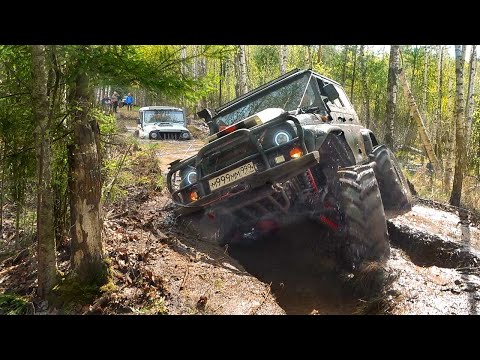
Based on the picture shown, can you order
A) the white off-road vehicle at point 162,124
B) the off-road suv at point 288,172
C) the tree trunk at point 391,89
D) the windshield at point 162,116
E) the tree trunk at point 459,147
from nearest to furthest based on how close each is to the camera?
the off-road suv at point 288,172, the tree trunk at point 459,147, the tree trunk at point 391,89, the white off-road vehicle at point 162,124, the windshield at point 162,116

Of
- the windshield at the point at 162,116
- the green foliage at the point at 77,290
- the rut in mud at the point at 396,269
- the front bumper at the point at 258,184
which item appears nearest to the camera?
Answer: the green foliage at the point at 77,290

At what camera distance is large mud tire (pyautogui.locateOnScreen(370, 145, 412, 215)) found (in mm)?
A: 6801

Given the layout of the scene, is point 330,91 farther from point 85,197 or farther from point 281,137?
point 85,197

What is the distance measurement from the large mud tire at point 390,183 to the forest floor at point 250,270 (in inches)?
9.6

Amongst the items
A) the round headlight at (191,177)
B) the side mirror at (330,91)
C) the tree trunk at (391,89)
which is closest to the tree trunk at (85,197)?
the round headlight at (191,177)

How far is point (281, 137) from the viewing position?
453 cm

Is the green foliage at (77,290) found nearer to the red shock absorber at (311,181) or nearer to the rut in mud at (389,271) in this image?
the rut in mud at (389,271)

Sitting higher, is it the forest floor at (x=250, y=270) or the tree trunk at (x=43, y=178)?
the tree trunk at (x=43, y=178)

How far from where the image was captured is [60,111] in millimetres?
3580

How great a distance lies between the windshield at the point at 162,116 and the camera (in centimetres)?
1571

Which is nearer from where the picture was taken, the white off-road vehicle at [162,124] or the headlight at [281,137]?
the headlight at [281,137]

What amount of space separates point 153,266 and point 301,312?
171 centimetres

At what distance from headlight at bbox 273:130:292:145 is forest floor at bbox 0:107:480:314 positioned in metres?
1.55

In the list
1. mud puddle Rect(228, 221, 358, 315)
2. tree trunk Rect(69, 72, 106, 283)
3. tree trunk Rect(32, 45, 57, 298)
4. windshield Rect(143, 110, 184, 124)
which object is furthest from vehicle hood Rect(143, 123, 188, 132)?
tree trunk Rect(32, 45, 57, 298)
